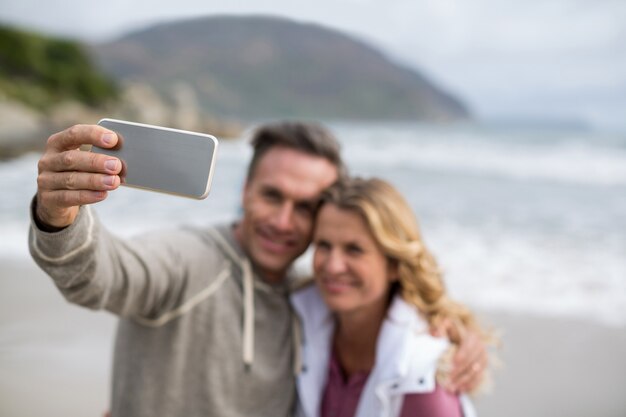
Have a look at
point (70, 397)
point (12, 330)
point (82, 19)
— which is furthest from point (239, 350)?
point (82, 19)

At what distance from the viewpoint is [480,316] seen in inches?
201

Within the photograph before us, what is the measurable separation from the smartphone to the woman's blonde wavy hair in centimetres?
106

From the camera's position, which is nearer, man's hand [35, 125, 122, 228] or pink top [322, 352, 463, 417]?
man's hand [35, 125, 122, 228]

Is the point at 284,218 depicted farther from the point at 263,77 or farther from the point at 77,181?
the point at 263,77

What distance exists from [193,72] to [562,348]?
24973 mm

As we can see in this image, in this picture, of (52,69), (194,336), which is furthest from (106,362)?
(52,69)

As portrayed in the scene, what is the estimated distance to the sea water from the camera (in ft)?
19.2

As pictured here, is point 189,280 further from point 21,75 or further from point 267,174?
point 21,75

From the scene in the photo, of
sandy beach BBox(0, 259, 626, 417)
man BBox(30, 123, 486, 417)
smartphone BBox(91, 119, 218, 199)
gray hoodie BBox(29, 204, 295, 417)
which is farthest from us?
sandy beach BBox(0, 259, 626, 417)

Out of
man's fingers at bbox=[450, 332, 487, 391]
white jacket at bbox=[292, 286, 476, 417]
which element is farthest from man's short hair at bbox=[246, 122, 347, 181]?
man's fingers at bbox=[450, 332, 487, 391]

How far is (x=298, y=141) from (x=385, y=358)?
928 millimetres

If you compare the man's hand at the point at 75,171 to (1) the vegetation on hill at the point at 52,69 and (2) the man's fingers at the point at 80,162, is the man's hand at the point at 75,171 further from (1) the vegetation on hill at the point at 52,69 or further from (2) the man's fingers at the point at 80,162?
(1) the vegetation on hill at the point at 52,69

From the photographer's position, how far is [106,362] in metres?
4.25

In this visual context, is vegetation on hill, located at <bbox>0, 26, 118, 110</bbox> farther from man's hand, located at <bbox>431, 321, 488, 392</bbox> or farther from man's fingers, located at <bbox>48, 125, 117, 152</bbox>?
man's fingers, located at <bbox>48, 125, 117, 152</bbox>
